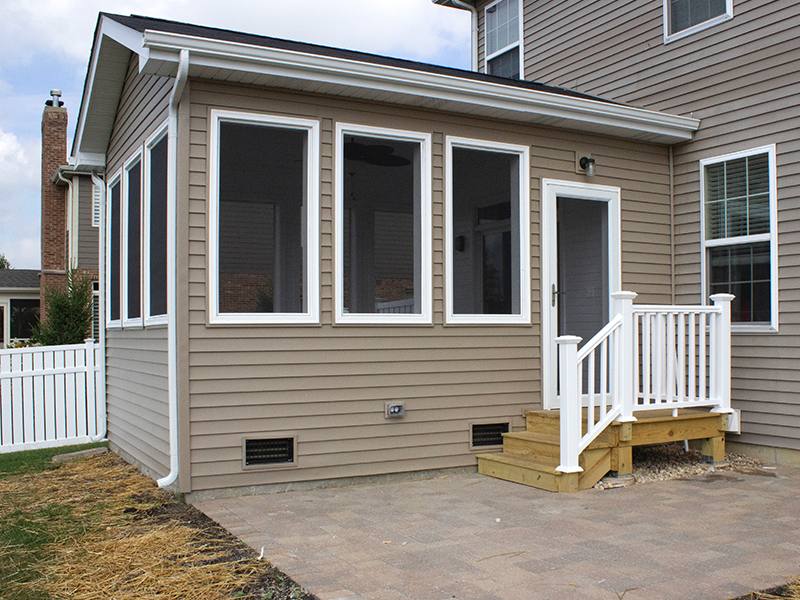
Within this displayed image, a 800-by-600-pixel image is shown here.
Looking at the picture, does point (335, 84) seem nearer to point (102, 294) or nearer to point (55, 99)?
point (102, 294)

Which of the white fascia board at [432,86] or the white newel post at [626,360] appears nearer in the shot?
the white fascia board at [432,86]

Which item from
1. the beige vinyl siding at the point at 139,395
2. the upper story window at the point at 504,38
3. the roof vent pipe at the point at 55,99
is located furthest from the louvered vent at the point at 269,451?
the roof vent pipe at the point at 55,99

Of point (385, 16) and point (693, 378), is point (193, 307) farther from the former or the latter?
point (385, 16)

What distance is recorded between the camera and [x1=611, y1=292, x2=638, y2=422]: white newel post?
5066 mm

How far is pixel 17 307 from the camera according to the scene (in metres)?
21.1

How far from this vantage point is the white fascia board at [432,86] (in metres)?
4.41

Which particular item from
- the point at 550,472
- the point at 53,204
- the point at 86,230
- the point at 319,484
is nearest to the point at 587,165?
the point at 550,472

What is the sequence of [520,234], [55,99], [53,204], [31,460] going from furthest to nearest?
[55,99]
[53,204]
[31,460]
[520,234]

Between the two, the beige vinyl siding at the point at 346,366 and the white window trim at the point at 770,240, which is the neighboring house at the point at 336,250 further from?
the white window trim at the point at 770,240

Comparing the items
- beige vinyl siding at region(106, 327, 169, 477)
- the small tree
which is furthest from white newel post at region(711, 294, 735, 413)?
the small tree

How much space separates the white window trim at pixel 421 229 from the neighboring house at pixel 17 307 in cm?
1845

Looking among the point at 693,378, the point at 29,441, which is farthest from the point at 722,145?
the point at 29,441

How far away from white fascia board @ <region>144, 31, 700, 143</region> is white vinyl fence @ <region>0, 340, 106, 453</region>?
415cm

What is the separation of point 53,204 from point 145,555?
1616 centimetres
